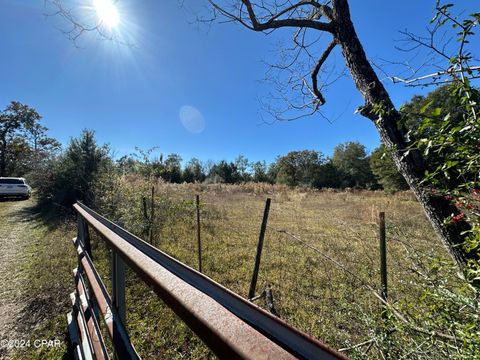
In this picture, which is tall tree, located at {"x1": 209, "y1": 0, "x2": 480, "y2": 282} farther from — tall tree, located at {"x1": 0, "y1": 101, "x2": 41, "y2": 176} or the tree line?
tall tree, located at {"x1": 0, "y1": 101, "x2": 41, "y2": 176}

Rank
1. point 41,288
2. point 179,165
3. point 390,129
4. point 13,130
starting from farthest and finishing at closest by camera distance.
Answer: point 179,165 → point 13,130 → point 41,288 → point 390,129

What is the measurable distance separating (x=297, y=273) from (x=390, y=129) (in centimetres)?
345

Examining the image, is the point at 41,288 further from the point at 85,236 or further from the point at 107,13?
the point at 107,13

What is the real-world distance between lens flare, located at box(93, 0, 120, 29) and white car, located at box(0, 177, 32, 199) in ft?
56.3

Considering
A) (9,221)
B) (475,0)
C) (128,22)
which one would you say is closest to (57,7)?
(128,22)

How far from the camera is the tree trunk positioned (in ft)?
Answer: 5.30

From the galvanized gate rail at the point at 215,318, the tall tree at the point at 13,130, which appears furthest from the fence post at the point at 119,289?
the tall tree at the point at 13,130

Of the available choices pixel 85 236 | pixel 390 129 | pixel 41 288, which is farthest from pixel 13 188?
pixel 390 129

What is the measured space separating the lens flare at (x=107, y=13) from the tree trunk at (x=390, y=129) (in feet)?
7.91

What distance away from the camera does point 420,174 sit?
1.73m

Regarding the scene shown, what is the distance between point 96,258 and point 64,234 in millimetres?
2806

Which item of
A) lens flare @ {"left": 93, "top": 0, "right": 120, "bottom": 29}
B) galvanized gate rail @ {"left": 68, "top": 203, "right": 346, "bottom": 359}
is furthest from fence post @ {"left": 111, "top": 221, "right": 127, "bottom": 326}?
lens flare @ {"left": 93, "top": 0, "right": 120, "bottom": 29}

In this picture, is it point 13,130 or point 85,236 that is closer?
point 85,236

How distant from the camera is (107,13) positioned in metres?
2.72
